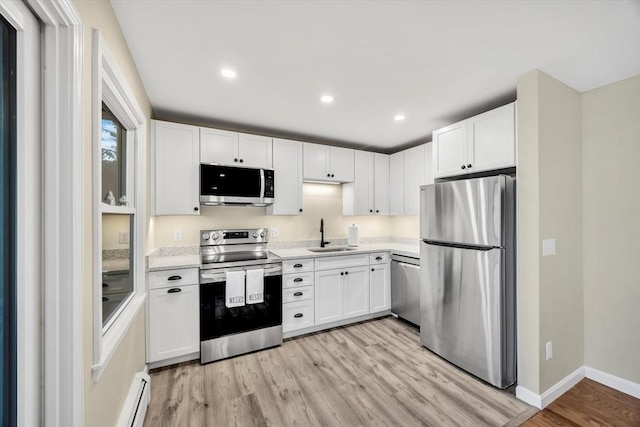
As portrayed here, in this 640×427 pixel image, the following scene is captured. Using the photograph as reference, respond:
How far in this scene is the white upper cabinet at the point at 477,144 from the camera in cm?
208

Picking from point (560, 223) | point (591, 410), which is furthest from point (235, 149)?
point (591, 410)

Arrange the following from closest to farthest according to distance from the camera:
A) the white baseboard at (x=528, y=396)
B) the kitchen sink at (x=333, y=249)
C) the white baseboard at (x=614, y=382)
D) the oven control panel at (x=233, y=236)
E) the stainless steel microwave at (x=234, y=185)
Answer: the white baseboard at (x=528, y=396), the white baseboard at (x=614, y=382), the stainless steel microwave at (x=234, y=185), the oven control panel at (x=233, y=236), the kitchen sink at (x=333, y=249)

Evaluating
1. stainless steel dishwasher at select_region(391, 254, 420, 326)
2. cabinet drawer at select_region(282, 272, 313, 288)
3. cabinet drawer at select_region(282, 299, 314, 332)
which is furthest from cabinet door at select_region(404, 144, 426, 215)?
cabinet drawer at select_region(282, 299, 314, 332)

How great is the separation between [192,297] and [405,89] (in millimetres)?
2612

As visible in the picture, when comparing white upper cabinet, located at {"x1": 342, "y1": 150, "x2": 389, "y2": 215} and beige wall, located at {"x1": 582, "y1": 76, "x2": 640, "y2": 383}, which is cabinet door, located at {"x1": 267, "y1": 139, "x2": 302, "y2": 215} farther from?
beige wall, located at {"x1": 582, "y1": 76, "x2": 640, "y2": 383}

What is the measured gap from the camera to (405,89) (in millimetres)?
2141

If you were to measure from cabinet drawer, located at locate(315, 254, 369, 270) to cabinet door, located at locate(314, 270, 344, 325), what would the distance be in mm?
69

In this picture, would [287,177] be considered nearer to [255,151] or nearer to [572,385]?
[255,151]

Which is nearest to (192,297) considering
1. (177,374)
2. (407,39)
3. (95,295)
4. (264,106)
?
(177,374)

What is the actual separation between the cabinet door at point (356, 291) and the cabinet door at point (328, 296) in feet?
0.27

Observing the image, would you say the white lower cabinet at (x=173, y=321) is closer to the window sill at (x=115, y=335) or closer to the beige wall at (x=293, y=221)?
the window sill at (x=115, y=335)

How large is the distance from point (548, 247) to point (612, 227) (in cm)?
66

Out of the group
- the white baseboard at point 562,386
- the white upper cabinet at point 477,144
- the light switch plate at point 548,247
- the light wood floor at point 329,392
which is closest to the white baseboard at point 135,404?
the light wood floor at point 329,392

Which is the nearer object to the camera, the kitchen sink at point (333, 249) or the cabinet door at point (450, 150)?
the cabinet door at point (450, 150)
